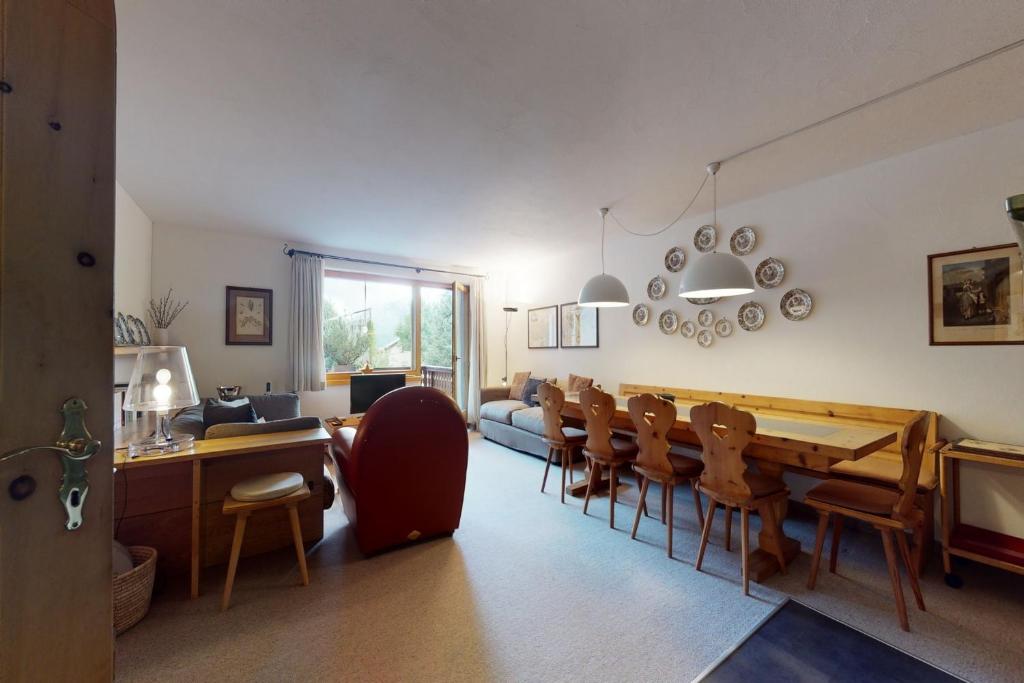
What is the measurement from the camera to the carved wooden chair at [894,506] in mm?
1750

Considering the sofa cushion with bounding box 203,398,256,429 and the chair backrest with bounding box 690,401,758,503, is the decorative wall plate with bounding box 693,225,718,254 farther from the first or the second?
the sofa cushion with bounding box 203,398,256,429

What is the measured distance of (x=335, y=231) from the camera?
4.31m

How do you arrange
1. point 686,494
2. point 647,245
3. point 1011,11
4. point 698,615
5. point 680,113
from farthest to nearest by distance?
point 647,245 → point 686,494 → point 680,113 → point 698,615 → point 1011,11

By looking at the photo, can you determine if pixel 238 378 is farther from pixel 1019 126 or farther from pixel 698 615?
pixel 1019 126

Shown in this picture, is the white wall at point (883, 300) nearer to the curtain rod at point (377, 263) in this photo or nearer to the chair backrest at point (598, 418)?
the chair backrest at point (598, 418)

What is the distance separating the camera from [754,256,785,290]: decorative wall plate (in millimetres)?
3230

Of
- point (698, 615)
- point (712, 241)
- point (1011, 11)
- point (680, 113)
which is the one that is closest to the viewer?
point (1011, 11)

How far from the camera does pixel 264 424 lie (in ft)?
7.58

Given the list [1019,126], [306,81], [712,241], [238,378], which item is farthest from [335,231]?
A: [1019,126]

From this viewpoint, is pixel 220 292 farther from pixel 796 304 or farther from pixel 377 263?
pixel 796 304

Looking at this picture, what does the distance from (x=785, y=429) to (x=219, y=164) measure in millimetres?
4147

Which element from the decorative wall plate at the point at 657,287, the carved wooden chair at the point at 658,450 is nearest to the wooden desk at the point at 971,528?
the carved wooden chair at the point at 658,450

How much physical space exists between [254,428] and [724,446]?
2684 mm

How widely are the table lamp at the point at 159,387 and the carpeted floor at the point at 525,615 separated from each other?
77cm
